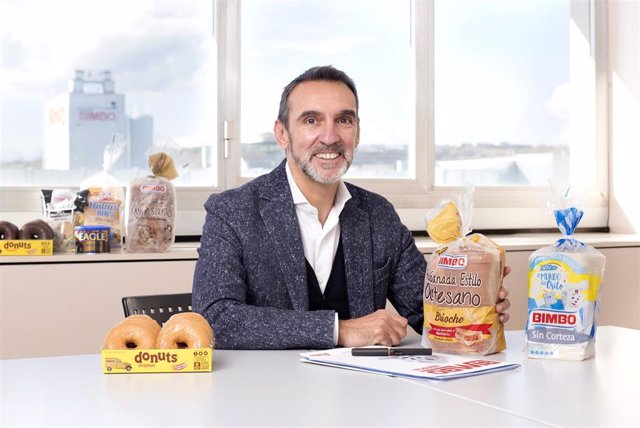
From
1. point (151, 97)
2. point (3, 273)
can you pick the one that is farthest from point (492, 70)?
point (3, 273)

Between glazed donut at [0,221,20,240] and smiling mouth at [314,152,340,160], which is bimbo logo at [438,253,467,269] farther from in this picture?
glazed donut at [0,221,20,240]

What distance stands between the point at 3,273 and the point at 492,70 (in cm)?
250

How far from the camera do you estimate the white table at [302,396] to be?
4.41 ft

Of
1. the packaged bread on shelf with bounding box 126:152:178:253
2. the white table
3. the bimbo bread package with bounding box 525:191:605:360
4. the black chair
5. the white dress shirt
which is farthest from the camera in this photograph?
the packaged bread on shelf with bounding box 126:152:178:253

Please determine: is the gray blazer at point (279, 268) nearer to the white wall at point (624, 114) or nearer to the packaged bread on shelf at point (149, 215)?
the packaged bread on shelf at point (149, 215)

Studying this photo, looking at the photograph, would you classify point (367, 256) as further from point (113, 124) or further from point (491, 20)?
point (491, 20)

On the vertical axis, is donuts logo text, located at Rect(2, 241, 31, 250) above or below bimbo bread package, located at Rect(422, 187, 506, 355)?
above

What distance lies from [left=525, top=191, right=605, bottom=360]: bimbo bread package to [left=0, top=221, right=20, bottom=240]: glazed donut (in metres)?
1.94

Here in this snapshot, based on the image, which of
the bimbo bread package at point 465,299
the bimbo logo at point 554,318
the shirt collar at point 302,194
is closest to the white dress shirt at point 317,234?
the shirt collar at point 302,194

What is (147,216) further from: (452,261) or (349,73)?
(452,261)

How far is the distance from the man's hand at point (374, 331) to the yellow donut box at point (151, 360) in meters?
0.45

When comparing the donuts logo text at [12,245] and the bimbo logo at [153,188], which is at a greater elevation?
the bimbo logo at [153,188]

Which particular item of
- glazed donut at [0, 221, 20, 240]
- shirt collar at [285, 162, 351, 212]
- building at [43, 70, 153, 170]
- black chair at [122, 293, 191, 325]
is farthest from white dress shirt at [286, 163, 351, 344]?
building at [43, 70, 153, 170]

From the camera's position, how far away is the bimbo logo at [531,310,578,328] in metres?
1.83
